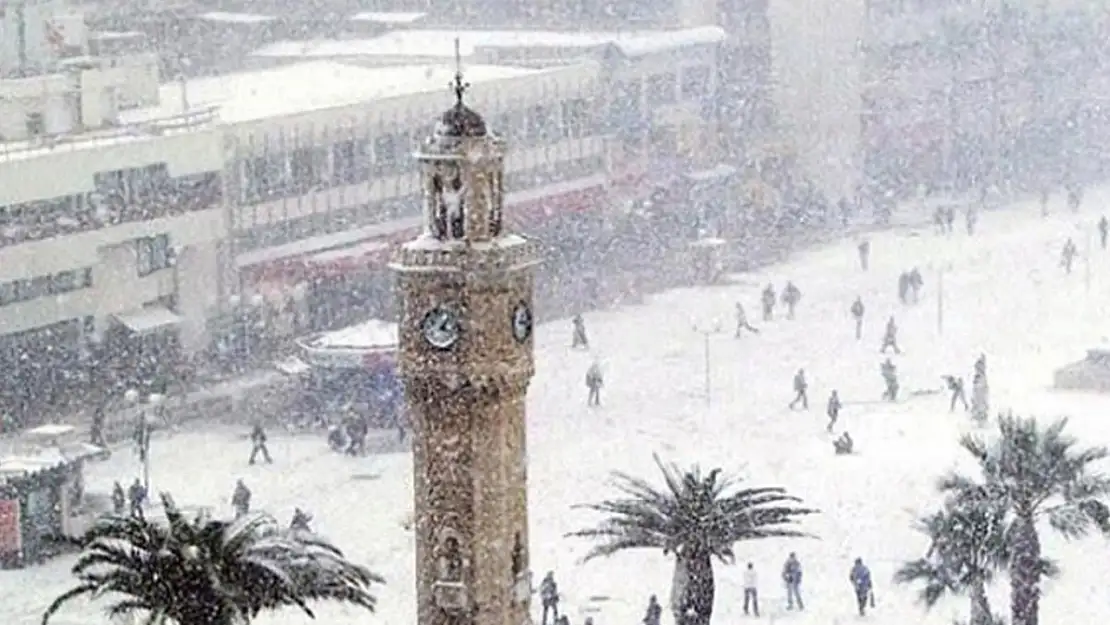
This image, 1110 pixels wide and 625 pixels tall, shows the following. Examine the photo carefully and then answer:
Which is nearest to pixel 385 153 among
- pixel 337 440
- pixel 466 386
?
pixel 337 440

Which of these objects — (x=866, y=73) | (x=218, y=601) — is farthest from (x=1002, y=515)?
(x=866, y=73)

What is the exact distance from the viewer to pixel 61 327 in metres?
50.8

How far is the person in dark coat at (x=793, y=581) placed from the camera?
111ft

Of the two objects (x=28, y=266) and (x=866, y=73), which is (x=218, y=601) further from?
(x=866, y=73)

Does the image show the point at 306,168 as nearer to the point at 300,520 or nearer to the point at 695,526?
the point at 300,520

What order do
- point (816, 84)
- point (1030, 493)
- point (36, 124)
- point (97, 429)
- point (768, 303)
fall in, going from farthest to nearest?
point (816, 84)
point (768, 303)
point (36, 124)
point (97, 429)
point (1030, 493)

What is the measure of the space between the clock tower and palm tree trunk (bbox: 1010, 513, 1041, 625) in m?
6.62

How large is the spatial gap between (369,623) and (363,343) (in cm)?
1372

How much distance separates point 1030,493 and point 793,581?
13.5 ft

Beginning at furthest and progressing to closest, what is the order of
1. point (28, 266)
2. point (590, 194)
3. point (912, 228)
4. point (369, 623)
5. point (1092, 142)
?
point (1092, 142), point (912, 228), point (590, 194), point (28, 266), point (369, 623)

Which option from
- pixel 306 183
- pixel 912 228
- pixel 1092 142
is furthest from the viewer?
pixel 1092 142

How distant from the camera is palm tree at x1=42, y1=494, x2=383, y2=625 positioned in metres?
23.5

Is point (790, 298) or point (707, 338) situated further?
point (790, 298)

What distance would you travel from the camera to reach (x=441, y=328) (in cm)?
2684
